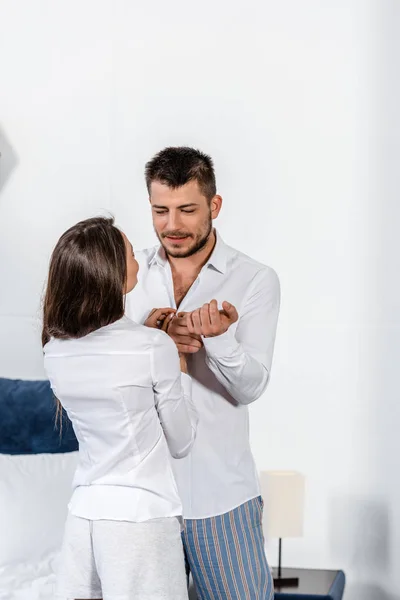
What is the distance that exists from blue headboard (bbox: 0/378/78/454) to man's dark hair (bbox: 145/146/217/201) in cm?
109

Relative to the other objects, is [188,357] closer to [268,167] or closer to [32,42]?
[268,167]

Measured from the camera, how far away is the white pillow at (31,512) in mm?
2824

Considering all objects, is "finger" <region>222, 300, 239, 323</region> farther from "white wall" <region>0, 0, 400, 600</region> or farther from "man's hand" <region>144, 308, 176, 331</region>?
"white wall" <region>0, 0, 400, 600</region>

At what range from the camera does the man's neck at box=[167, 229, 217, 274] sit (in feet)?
8.16

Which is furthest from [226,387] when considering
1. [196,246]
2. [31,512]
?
[31,512]

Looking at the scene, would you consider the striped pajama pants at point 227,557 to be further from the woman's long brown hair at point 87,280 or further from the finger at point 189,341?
the woman's long brown hair at point 87,280

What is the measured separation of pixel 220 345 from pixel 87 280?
41cm

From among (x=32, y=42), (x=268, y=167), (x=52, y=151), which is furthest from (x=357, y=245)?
(x=32, y=42)

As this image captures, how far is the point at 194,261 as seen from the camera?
2.49m

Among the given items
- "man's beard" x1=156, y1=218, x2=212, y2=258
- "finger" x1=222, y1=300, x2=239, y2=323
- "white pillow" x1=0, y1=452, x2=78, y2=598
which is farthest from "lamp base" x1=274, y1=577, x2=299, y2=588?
"finger" x1=222, y1=300, x2=239, y2=323

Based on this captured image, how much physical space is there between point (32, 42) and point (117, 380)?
209 centimetres

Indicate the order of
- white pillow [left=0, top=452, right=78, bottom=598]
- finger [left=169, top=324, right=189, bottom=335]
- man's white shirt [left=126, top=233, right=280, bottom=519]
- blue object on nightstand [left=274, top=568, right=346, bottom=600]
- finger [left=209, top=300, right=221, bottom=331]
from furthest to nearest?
1. blue object on nightstand [left=274, top=568, right=346, bottom=600]
2. white pillow [left=0, top=452, right=78, bottom=598]
3. man's white shirt [left=126, top=233, right=280, bottom=519]
4. finger [left=169, top=324, right=189, bottom=335]
5. finger [left=209, top=300, right=221, bottom=331]

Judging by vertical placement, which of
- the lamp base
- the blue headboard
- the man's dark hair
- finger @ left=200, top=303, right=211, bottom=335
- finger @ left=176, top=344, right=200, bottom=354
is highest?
the man's dark hair

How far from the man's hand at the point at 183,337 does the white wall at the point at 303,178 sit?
1.12m
